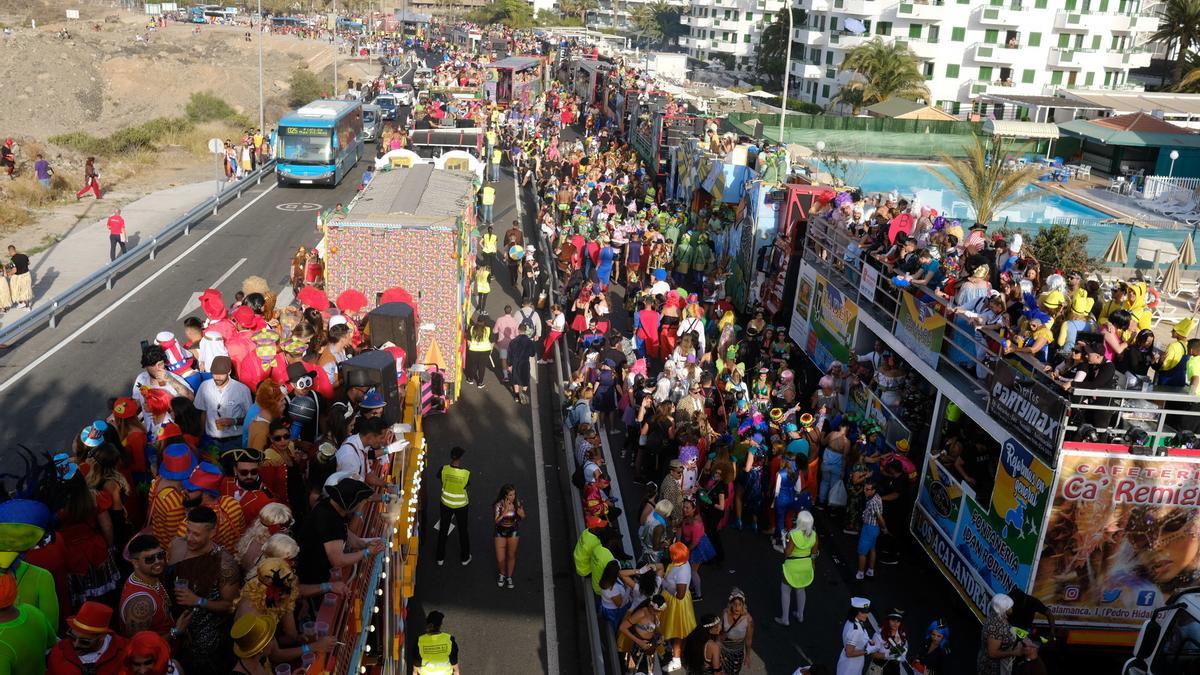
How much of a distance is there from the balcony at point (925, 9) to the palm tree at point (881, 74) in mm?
7123

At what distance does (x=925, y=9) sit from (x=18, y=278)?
67367 mm

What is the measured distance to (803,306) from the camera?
17.9 metres

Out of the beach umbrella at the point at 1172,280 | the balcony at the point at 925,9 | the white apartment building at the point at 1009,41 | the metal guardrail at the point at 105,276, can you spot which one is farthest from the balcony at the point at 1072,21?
the metal guardrail at the point at 105,276

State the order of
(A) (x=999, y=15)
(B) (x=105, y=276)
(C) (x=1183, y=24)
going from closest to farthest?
(B) (x=105, y=276), (C) (x=1183, y=24), (A) (x=999, y=15)

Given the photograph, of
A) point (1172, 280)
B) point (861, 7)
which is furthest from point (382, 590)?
point (861, 7)

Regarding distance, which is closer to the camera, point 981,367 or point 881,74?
point 981,367

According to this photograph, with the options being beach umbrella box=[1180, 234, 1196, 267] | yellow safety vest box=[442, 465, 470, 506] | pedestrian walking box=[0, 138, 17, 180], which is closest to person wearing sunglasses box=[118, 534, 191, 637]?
yellow safety vest box=[442, 465, 470, 506]

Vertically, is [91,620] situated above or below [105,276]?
above

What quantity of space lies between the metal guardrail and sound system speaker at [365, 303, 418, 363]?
365 inches

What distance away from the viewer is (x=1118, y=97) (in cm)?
5303

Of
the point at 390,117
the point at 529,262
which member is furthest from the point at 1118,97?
the point at 529,262

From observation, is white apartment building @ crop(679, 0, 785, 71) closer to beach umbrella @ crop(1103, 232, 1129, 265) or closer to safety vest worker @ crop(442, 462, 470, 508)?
beach umbrella @ crop(1103, 232, 1129, 265)

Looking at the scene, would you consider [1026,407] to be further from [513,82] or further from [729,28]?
[729,28]

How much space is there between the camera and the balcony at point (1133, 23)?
240ft
